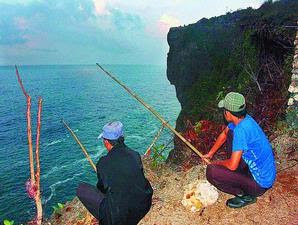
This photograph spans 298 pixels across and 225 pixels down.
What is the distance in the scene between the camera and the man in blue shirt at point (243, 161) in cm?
672

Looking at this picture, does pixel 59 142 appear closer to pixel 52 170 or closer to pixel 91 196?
pixel 52 170

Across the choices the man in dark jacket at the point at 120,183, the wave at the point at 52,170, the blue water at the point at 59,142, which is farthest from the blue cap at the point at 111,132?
the wave at the point at 52,170

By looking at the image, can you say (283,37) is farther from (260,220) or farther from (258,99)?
(260,220)

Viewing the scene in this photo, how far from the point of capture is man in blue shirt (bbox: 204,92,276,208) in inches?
265

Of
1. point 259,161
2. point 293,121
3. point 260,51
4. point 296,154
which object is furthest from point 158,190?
point 260,51

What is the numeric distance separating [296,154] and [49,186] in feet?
149

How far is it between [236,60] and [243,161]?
3390 centimetres

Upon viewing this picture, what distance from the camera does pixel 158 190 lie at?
9.97 metres

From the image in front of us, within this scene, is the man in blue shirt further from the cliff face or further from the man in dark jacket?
the cliff face

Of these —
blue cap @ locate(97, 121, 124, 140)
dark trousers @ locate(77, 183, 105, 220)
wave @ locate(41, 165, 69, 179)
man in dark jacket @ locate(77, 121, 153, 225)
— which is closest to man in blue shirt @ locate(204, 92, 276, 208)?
man in dark jacket @ locate(77, 121, 153, 225)

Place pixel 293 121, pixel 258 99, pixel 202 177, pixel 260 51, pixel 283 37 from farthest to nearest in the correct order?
pixel 260 51 → pixel 283 37 → pixel 258 99 → pixel 293 121 → pixel 202 177

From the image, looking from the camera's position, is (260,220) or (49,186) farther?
(49,186)

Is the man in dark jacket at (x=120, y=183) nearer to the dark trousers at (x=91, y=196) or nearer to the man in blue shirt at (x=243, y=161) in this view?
the dark trousers at (x=91, y=196)

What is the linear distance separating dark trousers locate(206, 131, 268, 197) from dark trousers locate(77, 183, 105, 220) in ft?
8.33
